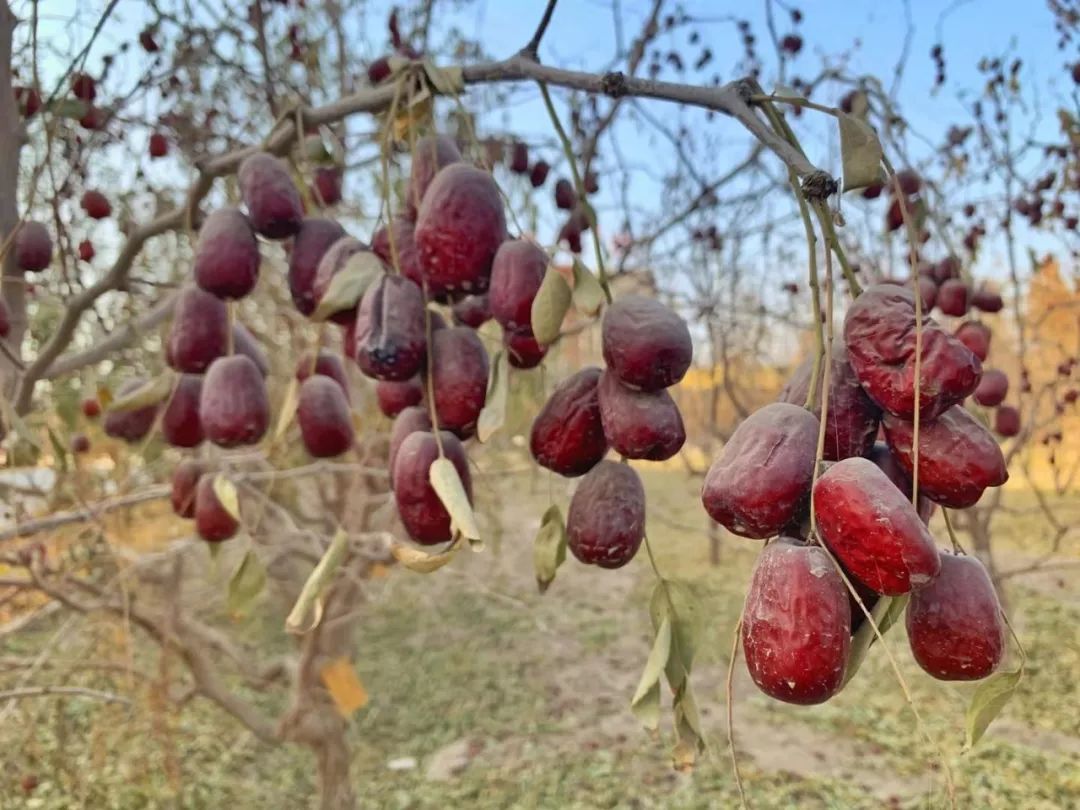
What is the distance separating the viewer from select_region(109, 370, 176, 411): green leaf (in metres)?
0.84

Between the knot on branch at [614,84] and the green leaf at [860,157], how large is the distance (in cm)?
17

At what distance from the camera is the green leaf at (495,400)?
1.97 feet

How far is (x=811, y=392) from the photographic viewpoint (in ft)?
1.51

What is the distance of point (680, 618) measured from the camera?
630 millimetres

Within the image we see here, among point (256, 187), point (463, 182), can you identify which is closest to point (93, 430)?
point (256, 187)

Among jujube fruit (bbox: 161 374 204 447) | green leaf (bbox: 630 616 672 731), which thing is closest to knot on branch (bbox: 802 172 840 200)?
green leaf (bbox: 630 616 672 731)

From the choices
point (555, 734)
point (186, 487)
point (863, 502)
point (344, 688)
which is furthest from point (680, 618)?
point (555, 734)

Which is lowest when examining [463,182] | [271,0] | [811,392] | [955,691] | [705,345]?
[955,691]

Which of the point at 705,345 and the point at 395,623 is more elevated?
the point at 705,345

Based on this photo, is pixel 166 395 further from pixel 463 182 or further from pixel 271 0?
pixel 271 0

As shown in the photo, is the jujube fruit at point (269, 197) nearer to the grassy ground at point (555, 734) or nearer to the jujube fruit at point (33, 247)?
the jujube fruit at point (33, 247)

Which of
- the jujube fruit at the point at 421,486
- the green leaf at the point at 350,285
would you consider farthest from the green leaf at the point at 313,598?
the green leaf at the point at 350,285

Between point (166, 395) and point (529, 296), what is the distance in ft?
1.56

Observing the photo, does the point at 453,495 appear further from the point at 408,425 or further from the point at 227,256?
the point at 227,256
